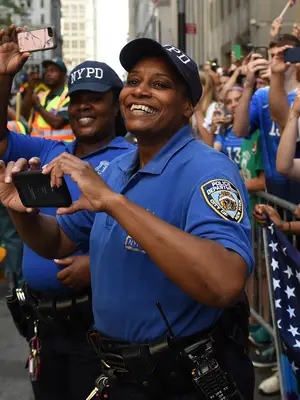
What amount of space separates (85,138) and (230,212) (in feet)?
5.67

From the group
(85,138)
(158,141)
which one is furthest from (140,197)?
(85,138)

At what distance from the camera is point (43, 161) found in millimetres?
3598

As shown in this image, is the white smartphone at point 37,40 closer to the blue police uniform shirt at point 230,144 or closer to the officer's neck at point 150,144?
the officer's neck at point 150,144

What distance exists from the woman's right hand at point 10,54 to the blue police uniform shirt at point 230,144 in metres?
3.85

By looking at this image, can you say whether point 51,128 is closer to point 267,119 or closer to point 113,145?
point 267,119

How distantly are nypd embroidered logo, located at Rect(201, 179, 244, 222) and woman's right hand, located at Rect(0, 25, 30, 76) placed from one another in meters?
1.40

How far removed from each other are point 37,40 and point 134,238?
4.51 ft

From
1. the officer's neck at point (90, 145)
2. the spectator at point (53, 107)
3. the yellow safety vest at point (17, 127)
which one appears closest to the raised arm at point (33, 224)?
the officer's neck at point (90, 145)

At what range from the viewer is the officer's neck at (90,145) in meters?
3.68

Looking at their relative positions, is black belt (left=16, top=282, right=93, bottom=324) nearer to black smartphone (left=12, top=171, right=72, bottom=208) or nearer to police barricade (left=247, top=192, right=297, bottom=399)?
black smartphone (left=12, top=171, right=72, bottom=208)

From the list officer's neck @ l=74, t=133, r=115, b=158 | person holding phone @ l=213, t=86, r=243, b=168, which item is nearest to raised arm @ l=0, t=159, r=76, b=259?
officer's neck @ l=74, t=133, r=115, b=158

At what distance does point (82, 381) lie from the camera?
3393 mm

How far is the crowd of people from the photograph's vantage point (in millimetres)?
2008

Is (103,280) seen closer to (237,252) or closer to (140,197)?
(140,197)
